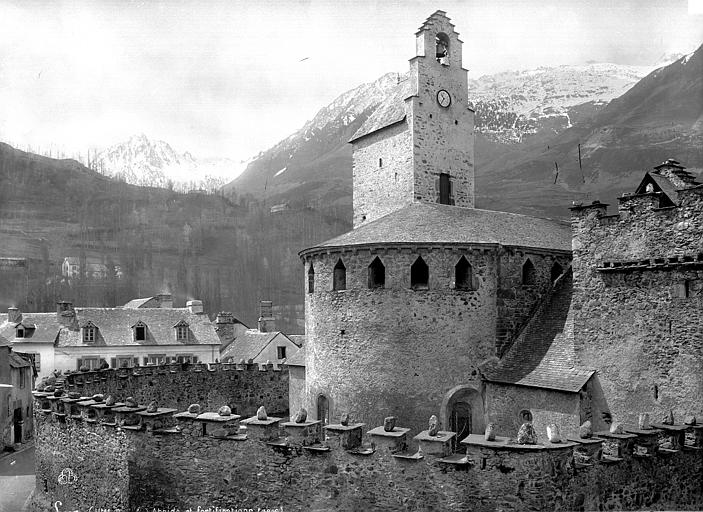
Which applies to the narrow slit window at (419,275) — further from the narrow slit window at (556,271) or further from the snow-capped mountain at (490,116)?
the snow-capped mountain at (490,116)

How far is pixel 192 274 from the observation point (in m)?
105

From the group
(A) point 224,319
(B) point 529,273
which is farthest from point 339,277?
(A) point 224,319

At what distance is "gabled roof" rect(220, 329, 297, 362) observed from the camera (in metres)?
50.7

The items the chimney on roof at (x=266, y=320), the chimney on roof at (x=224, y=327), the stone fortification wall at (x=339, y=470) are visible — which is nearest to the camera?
the stone fortification wall at (x=339, y=470)

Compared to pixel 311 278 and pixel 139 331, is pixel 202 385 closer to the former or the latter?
pixel 311 278

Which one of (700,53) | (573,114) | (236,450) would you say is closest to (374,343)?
(236,450)

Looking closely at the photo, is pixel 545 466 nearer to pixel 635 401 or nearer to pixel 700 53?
pixel 635 401

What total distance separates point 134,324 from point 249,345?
9.03 meters

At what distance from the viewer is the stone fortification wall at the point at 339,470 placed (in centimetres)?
1518

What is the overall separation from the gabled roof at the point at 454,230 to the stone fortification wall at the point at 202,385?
40.8 feet

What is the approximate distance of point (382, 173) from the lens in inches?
1443

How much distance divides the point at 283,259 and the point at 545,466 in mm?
95518

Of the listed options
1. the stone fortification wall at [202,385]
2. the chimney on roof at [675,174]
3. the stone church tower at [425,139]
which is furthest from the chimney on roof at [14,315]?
the chimney on roof at [675,174]

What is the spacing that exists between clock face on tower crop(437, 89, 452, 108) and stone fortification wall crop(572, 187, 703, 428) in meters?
14.6
